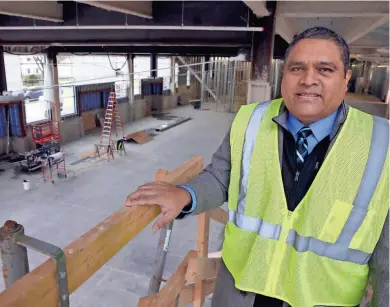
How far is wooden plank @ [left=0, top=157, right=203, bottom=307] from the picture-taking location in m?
0.97

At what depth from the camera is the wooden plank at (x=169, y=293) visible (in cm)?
191

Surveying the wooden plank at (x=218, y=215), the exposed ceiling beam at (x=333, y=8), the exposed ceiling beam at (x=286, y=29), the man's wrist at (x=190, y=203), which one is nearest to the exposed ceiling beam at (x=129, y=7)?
the exposed ceiling beam at (x=333, y=8)

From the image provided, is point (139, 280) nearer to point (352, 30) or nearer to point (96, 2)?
point (96, 2)

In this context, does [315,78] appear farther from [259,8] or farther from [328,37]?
[259,8]

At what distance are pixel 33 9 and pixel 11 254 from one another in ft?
21.2

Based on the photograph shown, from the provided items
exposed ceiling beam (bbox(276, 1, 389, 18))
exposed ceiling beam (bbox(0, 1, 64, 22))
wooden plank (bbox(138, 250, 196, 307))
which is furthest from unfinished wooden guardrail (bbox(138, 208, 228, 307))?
exposed ceiling beam (bbox(0, 1, 64, 22))

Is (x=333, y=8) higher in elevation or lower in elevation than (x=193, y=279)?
higher

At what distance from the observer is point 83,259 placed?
3.98 feet

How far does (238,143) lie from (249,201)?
0.29m

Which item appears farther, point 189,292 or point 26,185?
point 26,185

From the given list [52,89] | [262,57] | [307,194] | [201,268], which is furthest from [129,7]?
[52,89]

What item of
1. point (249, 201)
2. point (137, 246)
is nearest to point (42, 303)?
point (249, 201)

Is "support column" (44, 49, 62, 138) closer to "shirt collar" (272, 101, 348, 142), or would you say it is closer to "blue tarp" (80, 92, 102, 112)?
"blue tarp" (80, 92, 102, 112)

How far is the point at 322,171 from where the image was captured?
1.47 m
